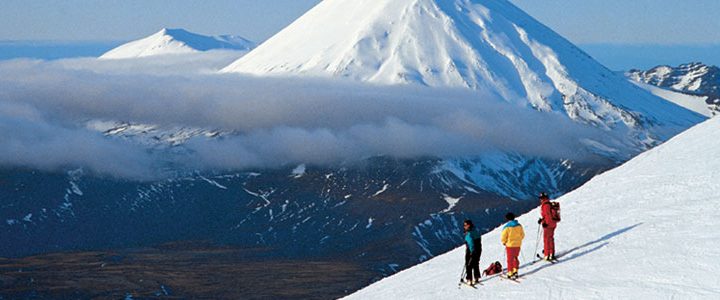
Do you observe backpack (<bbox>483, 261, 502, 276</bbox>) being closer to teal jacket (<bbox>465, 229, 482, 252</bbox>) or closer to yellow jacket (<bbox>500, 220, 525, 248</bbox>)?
yellow jacket (<bbox>500, 220, 525, 248</bbox>)

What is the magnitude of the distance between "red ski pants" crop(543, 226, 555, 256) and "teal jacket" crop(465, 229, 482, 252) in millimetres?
2972

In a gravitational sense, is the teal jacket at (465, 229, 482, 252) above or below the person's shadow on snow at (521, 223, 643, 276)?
above

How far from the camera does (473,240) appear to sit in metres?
34.3

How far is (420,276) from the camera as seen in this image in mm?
43906

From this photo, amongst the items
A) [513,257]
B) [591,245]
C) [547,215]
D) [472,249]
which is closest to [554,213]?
[547,215]

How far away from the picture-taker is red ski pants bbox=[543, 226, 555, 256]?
1399 inches

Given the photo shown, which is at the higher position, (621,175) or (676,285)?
(621,175)

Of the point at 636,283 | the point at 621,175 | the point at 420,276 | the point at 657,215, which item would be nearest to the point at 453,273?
the point at 420,276

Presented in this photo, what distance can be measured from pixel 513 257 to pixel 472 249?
1.53m

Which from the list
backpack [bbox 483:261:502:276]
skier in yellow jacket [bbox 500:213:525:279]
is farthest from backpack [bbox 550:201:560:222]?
backpack [bbox 483:261:502:276]

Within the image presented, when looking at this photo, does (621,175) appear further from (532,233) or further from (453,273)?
(453,273)

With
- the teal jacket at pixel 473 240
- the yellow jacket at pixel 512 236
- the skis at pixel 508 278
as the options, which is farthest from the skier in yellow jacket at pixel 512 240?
the teal jacket at pixel 473 240

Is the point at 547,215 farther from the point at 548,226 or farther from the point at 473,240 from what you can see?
the point at 473,240

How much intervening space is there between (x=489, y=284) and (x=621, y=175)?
63.7 feet
